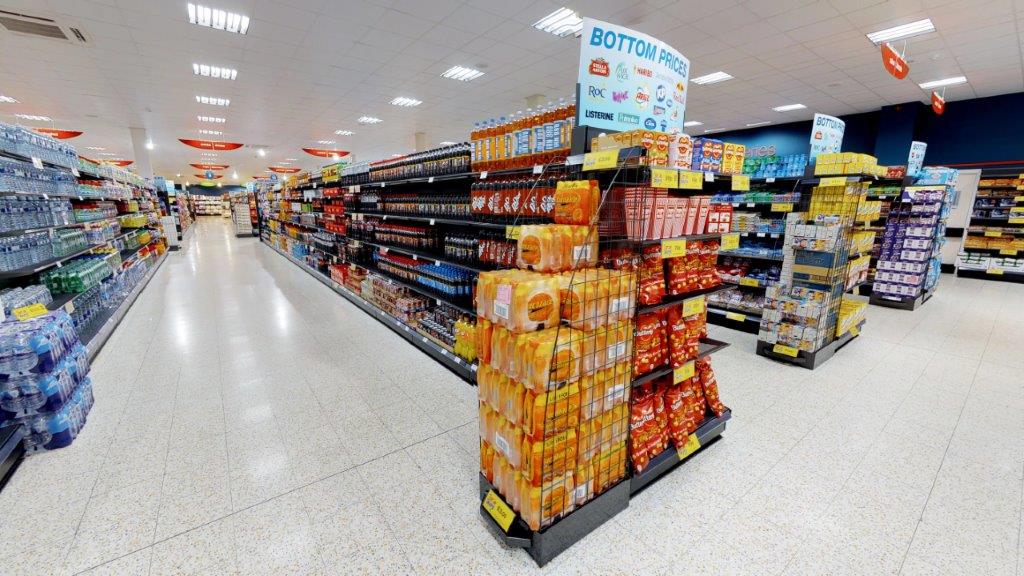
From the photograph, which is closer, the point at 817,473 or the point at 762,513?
the point at 762,513

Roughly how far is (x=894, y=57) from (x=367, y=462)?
6.92 meters

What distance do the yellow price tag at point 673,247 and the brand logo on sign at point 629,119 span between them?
29.9 inches

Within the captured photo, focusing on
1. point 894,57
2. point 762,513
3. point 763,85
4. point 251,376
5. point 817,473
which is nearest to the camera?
point 762,513

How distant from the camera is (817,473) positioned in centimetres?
228

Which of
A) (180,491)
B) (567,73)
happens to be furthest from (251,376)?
(567,73)

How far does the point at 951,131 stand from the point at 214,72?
1584cm

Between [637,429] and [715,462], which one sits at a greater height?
[637,429]

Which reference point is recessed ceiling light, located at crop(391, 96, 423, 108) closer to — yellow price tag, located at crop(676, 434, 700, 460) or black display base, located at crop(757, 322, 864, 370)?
black display base, located at crop(757, 322, 864, 370)

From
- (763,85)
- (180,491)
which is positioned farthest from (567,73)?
(180,491)

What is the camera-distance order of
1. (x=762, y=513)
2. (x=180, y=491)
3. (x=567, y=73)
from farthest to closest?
(x=567, y=73) → (x=180, y=491) → (x=762, y=513)

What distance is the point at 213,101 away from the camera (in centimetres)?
884

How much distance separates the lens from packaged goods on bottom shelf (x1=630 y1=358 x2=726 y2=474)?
2049 mm

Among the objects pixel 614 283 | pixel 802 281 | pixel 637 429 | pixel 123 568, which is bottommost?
pixel 123 568

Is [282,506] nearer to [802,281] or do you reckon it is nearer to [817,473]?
[817,473]
